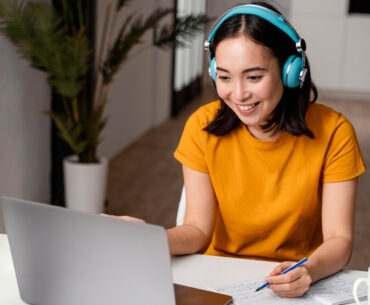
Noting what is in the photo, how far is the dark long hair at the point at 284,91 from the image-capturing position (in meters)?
1.44

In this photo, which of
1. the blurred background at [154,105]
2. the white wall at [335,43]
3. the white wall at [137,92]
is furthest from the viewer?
the white wall at [335,43]

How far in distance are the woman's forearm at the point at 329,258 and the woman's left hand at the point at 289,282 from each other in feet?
0.16

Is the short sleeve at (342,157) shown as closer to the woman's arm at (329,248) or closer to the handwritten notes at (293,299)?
the woman's arm at (329,248)

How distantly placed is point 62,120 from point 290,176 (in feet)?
6.00

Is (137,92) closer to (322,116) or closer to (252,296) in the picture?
(322,116)

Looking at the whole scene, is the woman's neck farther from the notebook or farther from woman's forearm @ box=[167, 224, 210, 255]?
the notebook

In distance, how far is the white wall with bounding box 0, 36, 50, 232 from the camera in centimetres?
310

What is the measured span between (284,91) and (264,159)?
0.17m

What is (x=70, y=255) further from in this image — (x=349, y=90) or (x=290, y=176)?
(x=349, y=90)

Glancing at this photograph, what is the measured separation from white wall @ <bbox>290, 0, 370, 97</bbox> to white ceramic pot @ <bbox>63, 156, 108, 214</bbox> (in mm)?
4475

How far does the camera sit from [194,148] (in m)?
1.65

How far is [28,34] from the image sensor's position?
2.93m

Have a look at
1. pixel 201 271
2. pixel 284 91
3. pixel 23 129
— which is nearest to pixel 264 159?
pixel 284 91

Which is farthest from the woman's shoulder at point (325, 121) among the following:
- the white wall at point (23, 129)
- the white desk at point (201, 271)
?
the white wall at point (23, 129)
